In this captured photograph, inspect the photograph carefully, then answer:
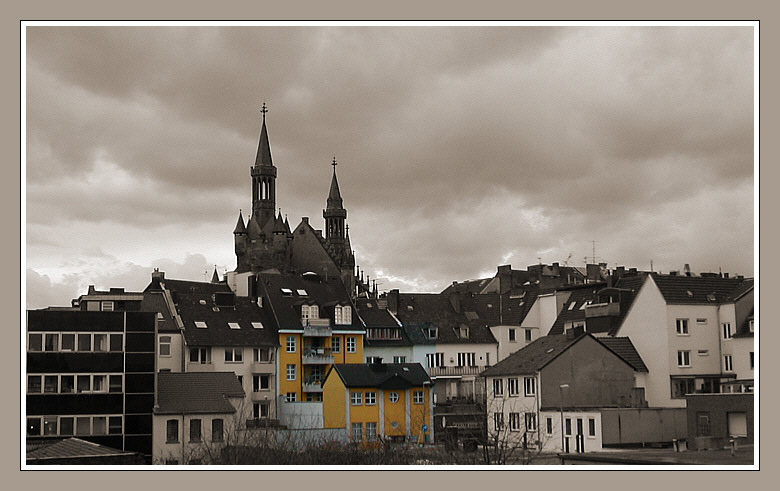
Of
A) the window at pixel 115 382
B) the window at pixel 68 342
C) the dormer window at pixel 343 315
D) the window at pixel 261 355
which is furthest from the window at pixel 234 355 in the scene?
the window at pixel 68 342

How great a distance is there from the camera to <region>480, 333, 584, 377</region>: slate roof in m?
63.8

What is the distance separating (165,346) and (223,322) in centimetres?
477

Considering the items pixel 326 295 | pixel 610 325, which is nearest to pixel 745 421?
pixel 610 325

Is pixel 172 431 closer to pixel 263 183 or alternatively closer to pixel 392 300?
pixel 392 300

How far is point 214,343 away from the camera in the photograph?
2958 inches

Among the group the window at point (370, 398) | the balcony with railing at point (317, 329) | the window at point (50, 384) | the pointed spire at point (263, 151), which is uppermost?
the pointed spire at point (263, 151)

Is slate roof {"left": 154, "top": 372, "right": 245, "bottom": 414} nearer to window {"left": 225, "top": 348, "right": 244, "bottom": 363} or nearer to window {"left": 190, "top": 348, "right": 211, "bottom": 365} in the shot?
window {"left": 190, "top": 348, "right": 211, "bottom": 365}

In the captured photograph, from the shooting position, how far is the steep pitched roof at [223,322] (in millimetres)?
75500

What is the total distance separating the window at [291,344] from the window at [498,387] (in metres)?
17.0

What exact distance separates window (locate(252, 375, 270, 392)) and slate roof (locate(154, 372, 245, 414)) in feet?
42.9

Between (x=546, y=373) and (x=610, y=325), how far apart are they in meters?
9.59

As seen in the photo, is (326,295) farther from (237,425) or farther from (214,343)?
(237,425)

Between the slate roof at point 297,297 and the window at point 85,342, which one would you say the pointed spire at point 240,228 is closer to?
the slate roof at point 297,297

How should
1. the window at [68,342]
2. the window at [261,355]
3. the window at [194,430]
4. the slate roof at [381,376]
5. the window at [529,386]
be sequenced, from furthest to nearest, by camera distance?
the window at [261,355] → the slate roof at [381,376] → the window at [529,386] → the window at [194,430] → the window at [68,342]
